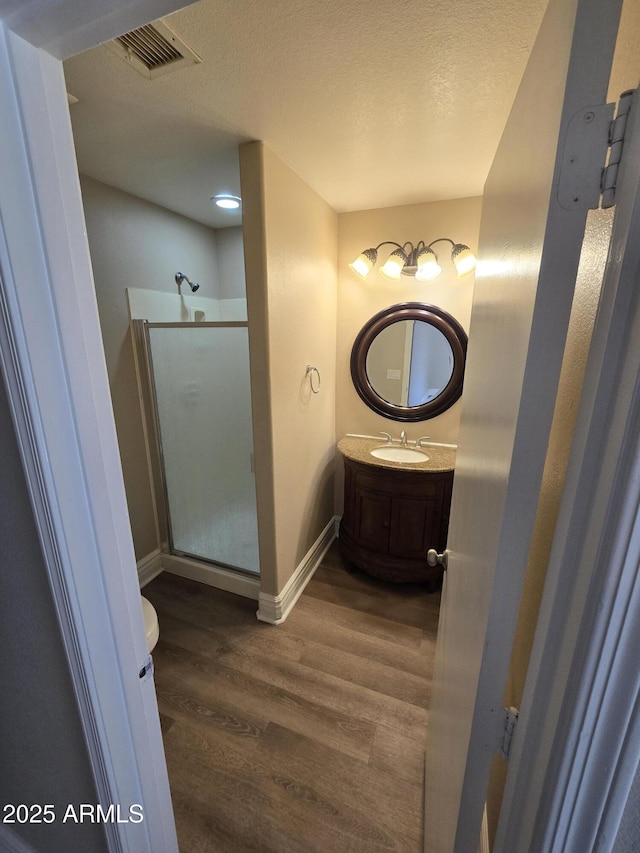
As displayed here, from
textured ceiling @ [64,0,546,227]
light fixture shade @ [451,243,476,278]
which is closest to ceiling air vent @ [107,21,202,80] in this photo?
textured ceiling @ [64,0,546,227]

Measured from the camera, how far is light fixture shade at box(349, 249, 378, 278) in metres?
2.13

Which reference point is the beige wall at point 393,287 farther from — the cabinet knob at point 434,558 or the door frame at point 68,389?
the door frame at point 68,389

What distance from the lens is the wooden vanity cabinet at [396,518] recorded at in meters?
1.98

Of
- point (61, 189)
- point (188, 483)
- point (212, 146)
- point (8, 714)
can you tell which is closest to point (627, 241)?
point (61, 189)

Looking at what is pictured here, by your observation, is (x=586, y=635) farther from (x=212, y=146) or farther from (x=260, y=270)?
(x=212, y=146)

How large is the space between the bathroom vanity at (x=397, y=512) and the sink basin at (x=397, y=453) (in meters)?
0.07

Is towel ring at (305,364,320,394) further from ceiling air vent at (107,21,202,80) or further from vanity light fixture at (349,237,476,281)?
ceiling air vent at (107,21,202,80)

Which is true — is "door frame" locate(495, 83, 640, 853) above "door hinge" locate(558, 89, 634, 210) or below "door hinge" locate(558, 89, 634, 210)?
below

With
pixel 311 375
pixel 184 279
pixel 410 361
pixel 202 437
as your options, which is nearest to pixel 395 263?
pixel 410 361

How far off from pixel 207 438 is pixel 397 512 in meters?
1.26

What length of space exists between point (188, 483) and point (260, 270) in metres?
1.45

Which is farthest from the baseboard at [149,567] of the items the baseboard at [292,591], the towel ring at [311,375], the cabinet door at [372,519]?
the towel ring at [311,375]

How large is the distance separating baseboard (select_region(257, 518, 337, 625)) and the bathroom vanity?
0.88 ft

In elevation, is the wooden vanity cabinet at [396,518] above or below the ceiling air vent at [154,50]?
below
